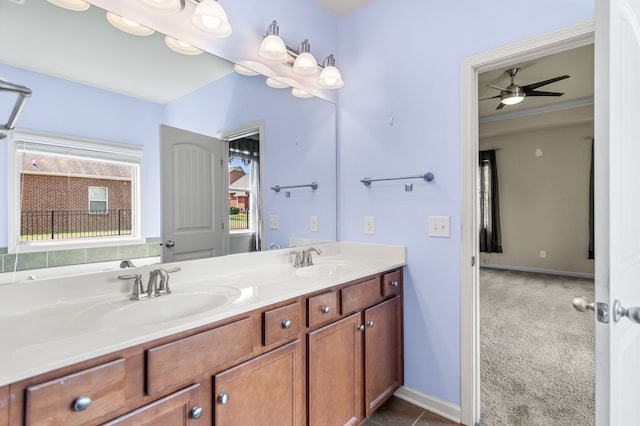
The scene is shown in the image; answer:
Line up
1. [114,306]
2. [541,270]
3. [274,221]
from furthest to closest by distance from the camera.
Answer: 1. [541,270]
2. [274,221]
3. [114,306]

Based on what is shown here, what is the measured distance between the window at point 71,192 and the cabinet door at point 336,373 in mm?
931

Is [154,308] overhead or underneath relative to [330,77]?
underneath

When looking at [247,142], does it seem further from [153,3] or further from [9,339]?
[9,339]

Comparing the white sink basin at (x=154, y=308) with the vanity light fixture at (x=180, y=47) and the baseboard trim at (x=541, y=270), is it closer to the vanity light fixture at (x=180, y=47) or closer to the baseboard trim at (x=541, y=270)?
the vanity light fixture at (x=180, y=47)

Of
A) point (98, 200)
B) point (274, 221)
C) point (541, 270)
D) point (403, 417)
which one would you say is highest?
point (98, 200)

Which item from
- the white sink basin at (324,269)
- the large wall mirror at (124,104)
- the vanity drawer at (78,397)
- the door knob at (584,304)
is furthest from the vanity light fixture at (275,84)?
the door knob at (584,304)

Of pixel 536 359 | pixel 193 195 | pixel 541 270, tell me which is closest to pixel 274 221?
pixel 193 195

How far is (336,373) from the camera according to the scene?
1491 mm

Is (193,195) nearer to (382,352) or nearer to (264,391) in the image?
(264,391)

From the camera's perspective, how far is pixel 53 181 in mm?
1144

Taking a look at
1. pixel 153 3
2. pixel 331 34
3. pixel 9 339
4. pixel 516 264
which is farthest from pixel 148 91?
pixel 516 264

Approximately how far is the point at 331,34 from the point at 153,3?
133 cm

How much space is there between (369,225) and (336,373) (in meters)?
Answer: 1.00

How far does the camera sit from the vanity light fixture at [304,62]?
196cm
